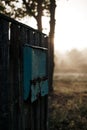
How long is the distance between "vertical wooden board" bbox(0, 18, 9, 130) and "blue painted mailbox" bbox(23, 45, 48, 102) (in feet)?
2.21

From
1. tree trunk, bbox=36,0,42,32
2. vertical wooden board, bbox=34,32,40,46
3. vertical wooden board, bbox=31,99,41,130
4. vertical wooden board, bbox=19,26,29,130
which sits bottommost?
vertical wooden board, bbox=31,99,41,130

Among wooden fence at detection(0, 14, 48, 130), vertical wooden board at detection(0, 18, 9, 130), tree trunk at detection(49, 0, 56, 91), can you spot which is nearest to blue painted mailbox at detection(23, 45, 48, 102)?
wooden fence at detection(0, 14, 48, 130)

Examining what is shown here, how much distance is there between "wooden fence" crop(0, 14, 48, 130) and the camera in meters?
3.82

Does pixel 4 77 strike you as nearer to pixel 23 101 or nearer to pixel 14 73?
pixel 14 73

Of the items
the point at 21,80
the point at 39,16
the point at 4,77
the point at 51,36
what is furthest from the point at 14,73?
the point at 39,16

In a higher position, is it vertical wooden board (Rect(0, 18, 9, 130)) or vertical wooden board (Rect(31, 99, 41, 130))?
vertical wooden board (Rect(0, 18, 9, 130))

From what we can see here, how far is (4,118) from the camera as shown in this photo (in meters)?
3.86

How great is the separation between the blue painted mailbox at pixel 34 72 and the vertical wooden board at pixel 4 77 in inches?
26.5

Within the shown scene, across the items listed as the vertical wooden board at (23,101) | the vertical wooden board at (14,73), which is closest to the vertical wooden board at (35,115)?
the vertical wooden board at (23,101)

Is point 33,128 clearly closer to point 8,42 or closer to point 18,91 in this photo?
point 18,91

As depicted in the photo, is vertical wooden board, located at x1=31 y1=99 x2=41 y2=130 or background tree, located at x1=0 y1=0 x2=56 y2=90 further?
background tree, located at x1=0 y1=0 x2=56 y2=90

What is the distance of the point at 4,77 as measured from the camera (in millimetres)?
3820

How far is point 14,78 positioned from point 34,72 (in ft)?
2.41

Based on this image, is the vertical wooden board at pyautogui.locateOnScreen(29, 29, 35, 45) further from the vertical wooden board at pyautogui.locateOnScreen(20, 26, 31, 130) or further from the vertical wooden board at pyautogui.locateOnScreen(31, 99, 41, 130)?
the vertical wooden board at pyautogui.locateOnScreen(31, 99, 41, 130)
